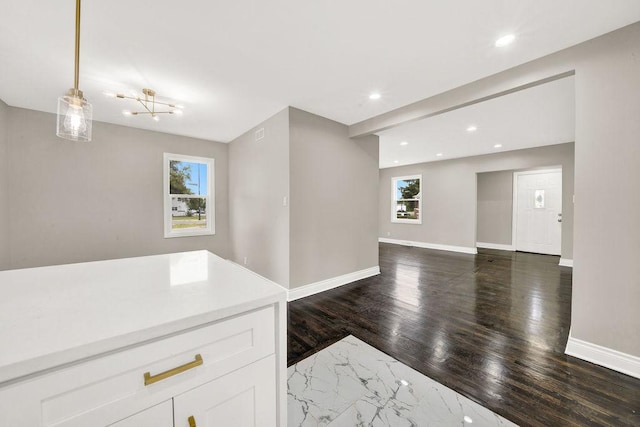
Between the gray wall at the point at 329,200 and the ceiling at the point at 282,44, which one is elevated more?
the ceiling at the point at 282,44

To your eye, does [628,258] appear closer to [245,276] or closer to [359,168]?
[245,276]

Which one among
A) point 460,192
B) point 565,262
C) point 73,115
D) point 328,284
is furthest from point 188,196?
point 565,262

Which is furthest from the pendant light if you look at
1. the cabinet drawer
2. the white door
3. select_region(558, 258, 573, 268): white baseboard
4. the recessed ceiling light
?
the white door

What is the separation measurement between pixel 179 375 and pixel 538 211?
26.6 ft

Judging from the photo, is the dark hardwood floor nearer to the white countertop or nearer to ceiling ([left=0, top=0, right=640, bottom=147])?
the white countertop

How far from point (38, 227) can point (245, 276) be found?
4228 mm

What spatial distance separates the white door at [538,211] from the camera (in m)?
5.88

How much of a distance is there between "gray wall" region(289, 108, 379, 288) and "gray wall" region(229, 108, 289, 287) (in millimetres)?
155

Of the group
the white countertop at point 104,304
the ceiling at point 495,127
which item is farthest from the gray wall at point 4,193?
the ceiling at point 495,127

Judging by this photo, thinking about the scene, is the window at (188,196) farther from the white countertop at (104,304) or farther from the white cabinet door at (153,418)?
the white cabinet door at (153,418)

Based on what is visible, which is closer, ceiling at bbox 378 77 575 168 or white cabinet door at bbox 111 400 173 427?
white cabinet door at bbox 111 400 173 427

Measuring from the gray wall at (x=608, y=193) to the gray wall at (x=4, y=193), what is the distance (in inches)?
246

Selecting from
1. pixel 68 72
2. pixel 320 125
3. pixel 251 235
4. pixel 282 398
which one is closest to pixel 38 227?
pixel 68 72

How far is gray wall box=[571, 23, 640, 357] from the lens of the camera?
69.2 inches
